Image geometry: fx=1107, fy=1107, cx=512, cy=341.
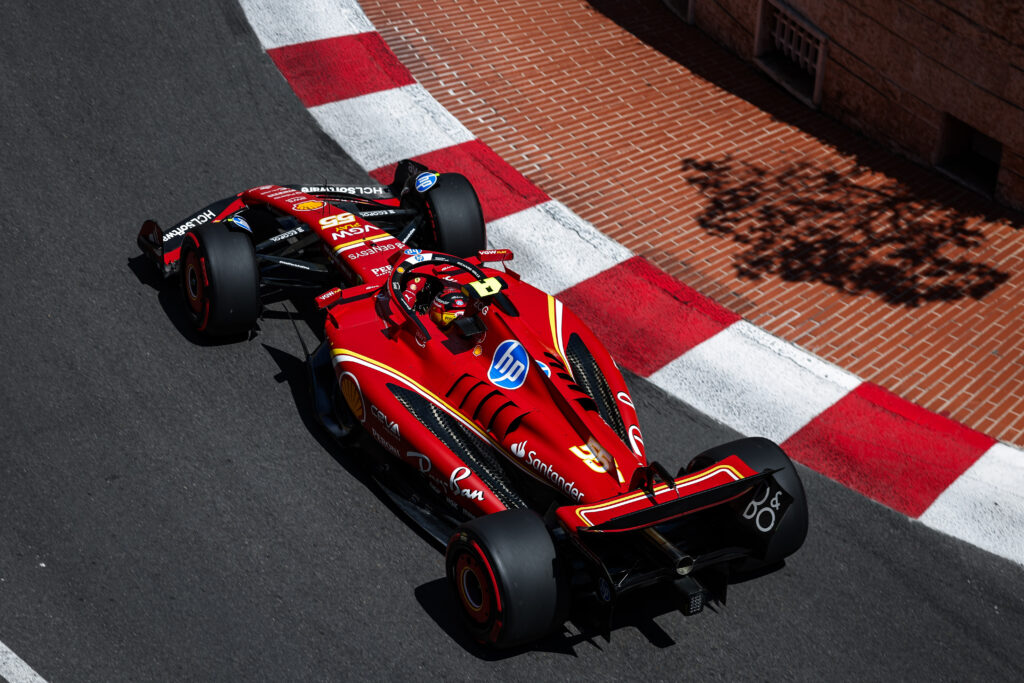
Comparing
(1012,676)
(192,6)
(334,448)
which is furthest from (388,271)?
(192,6)

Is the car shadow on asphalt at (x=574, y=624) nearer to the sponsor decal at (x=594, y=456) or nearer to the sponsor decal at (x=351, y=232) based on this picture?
the sponsor decal at (x=594, y=456)

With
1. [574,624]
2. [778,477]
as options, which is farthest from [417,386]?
[778,477]

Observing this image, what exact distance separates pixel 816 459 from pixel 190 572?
4.02 meters

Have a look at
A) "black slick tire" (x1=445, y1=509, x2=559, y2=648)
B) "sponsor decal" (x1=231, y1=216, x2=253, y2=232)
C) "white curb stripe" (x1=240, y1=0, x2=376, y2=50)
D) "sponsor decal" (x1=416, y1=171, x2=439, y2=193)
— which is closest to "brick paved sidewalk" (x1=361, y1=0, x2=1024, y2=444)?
"white curb stripe" (x1=240, y1=0, x2=376, y2=50)

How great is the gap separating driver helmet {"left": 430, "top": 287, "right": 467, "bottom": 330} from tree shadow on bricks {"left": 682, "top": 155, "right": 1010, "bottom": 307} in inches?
124

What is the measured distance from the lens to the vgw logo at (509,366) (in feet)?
21.1

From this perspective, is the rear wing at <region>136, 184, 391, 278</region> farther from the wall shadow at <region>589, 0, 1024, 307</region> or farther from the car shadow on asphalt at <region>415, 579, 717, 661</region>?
the car shadow on asphalt at <region>415, 579, 717, 661</region>

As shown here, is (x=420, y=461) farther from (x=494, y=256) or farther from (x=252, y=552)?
(x=494, y=256)

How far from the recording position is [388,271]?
24.7 ft

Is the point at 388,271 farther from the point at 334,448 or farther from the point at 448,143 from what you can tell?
the point at 448,143

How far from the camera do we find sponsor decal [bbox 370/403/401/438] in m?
6.41

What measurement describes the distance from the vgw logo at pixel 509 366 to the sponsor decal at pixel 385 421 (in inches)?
24.3

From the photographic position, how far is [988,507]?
705 cm

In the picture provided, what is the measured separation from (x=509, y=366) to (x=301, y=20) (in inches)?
272
